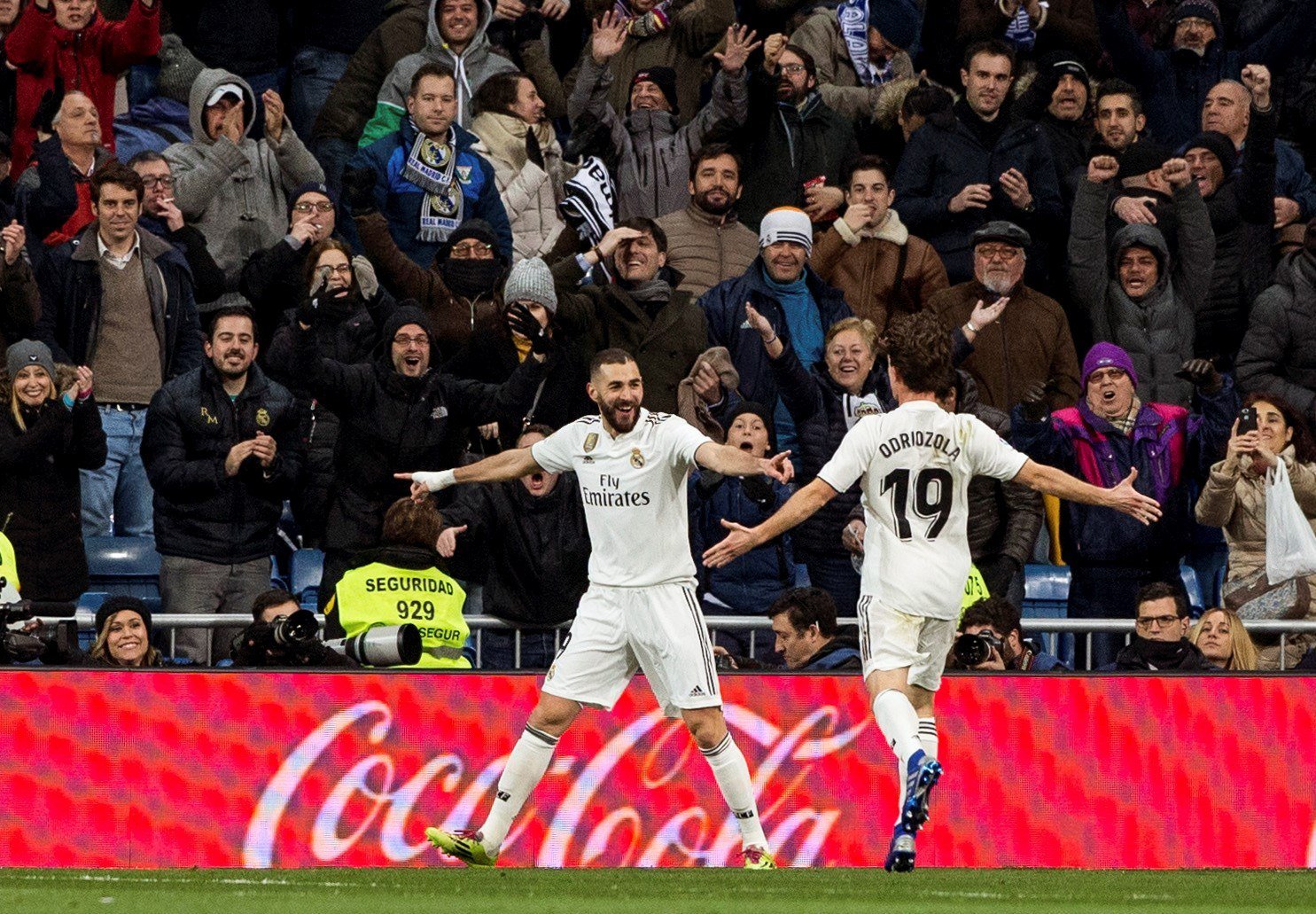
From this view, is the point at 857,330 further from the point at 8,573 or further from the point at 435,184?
the point at 8,573

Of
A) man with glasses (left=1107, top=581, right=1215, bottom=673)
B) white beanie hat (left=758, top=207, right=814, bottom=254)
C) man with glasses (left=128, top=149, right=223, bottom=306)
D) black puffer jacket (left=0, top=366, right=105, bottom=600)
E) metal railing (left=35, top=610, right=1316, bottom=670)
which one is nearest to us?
man with glasses (left=1107, top=581, right=1215, bottom=673)

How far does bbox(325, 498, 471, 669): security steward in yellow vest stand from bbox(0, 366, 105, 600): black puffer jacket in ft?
6.27

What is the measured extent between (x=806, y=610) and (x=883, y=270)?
12.2 ft

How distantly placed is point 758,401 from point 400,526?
10.2 ft

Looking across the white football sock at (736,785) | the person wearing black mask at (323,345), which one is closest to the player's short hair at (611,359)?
the white football sock at (736,785)

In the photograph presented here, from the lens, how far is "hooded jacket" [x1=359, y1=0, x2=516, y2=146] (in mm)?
14219

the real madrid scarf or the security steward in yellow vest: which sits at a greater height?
the real madrid scarf

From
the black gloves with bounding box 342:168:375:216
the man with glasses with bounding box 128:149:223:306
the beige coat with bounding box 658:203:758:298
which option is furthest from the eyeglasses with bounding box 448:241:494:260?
the man with glasses with bounding box 128:149:223:306

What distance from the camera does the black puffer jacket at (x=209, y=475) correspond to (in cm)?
1184

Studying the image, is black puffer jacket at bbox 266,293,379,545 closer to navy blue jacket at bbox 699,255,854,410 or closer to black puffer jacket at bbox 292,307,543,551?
black puffer jacket at bbox 292,307,543,551

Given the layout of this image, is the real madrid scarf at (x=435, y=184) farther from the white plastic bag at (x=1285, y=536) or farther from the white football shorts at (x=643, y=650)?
the white plastic bag at (x=1285, y=536)

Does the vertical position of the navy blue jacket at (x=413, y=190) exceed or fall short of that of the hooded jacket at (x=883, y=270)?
it exceeds it

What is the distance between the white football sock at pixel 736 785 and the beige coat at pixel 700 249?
499cm

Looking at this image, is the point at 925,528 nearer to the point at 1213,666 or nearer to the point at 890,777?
the point at 890,777
